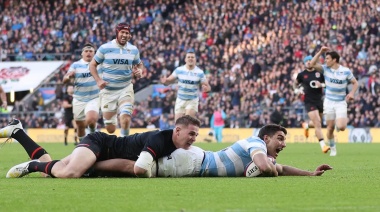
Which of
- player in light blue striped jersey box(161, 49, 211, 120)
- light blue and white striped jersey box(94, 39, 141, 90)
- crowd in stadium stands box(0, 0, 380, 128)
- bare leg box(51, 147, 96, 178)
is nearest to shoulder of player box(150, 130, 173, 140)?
bare leg box(51, 147, 96, 178)

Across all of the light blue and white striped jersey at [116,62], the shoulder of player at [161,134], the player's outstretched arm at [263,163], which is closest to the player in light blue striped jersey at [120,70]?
the light blue and white striped jersey at [116,62]

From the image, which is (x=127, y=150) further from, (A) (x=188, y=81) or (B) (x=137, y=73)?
(A) (x=188, y=81)

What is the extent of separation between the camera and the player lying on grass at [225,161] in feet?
36.6

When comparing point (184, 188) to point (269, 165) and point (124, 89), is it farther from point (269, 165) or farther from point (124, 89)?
point (124, 89)

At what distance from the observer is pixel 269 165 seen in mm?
11156

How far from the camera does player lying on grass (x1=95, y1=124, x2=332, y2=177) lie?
11148mm

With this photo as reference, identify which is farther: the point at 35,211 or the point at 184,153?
the point at 184,153

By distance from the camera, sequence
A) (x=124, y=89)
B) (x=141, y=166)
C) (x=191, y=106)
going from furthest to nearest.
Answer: (x=191, y=106), (x=124, y=89), (x=141, y=166)

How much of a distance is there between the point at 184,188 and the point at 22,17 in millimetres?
43829

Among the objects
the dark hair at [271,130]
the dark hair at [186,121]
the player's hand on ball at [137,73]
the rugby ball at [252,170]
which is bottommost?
the rugby ball at [252,170]

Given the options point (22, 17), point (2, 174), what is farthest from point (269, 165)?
point (22, 17)

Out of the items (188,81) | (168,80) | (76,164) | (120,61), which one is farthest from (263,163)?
(188,81)

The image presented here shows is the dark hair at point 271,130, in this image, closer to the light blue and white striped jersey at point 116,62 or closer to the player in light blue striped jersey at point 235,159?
the player in light blue striped jersey at point 235,159

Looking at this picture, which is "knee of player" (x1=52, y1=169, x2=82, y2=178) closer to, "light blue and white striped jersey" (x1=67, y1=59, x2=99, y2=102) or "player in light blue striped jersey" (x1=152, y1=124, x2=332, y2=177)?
"player in light blue striped jersey" (x1=152, y1=124, x2=332, y2=177)
